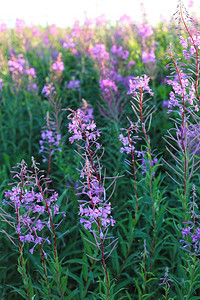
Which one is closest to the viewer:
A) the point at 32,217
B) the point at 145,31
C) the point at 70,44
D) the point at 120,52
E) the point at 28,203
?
the point at 28,203

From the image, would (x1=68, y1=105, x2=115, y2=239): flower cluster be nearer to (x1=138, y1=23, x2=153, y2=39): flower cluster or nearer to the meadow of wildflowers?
the meadow of wildflowers

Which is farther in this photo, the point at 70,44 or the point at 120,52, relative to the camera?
the point at 70,44

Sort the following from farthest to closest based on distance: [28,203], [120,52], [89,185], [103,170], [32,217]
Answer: [120,52], [103,170], [32,217], [28,203], [89,185]

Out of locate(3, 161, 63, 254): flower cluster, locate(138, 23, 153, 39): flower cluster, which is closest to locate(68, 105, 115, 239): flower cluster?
locate(3, 161, 63, 254): flower cluster

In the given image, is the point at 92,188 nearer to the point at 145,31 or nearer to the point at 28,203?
the point at 28,203

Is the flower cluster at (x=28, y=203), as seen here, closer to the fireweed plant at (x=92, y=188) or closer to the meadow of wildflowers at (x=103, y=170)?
the meadow of wildflowers at (x=103, y=170)

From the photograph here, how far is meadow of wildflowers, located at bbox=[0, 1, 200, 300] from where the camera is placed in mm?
2270

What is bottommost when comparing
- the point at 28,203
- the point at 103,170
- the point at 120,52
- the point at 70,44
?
the point at 103,170

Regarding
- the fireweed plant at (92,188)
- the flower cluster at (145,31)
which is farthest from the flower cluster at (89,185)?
the flower cluster at (145,31)

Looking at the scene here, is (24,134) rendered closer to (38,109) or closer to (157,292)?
(38,109)

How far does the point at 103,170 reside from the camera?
413 centimetres

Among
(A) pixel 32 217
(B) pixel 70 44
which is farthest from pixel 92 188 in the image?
(B) pixel 70 44

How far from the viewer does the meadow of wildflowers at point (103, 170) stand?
2.27m

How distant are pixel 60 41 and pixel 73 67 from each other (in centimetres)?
227
